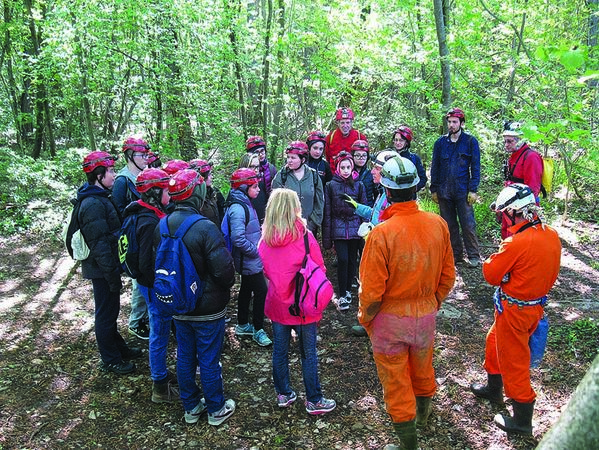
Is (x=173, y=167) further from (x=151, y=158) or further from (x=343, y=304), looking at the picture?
(x=343, y=304)

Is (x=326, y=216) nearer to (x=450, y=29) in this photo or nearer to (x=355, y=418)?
(x=355, y=418)

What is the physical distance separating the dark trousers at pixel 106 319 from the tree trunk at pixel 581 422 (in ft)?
14.8

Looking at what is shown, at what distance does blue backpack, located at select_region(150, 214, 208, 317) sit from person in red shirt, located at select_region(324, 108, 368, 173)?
4128 mm

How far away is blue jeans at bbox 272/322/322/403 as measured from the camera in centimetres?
395

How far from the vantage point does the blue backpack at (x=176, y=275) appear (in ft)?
11.6

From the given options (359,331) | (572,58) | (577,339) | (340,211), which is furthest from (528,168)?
(572,58)

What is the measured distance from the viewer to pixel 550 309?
5781 mm

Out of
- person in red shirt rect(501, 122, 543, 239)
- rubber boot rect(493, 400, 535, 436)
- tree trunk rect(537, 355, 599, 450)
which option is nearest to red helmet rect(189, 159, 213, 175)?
person in red shirt rect(501, 122, 543, 239)

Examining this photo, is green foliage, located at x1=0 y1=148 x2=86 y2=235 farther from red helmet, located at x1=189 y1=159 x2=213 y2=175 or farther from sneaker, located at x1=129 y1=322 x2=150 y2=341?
red helmet, located at x1=189 y1=159 x2=213 y2=175

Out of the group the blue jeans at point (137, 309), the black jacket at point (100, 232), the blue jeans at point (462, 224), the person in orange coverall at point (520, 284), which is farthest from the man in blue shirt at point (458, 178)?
the black jacket at point (100, 232)

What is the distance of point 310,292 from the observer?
12.4ft

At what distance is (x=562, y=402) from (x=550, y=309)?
1.98 meters

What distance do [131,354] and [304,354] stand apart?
2.33 m

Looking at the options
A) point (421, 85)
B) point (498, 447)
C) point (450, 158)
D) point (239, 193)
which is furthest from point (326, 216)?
point (421, 85)
